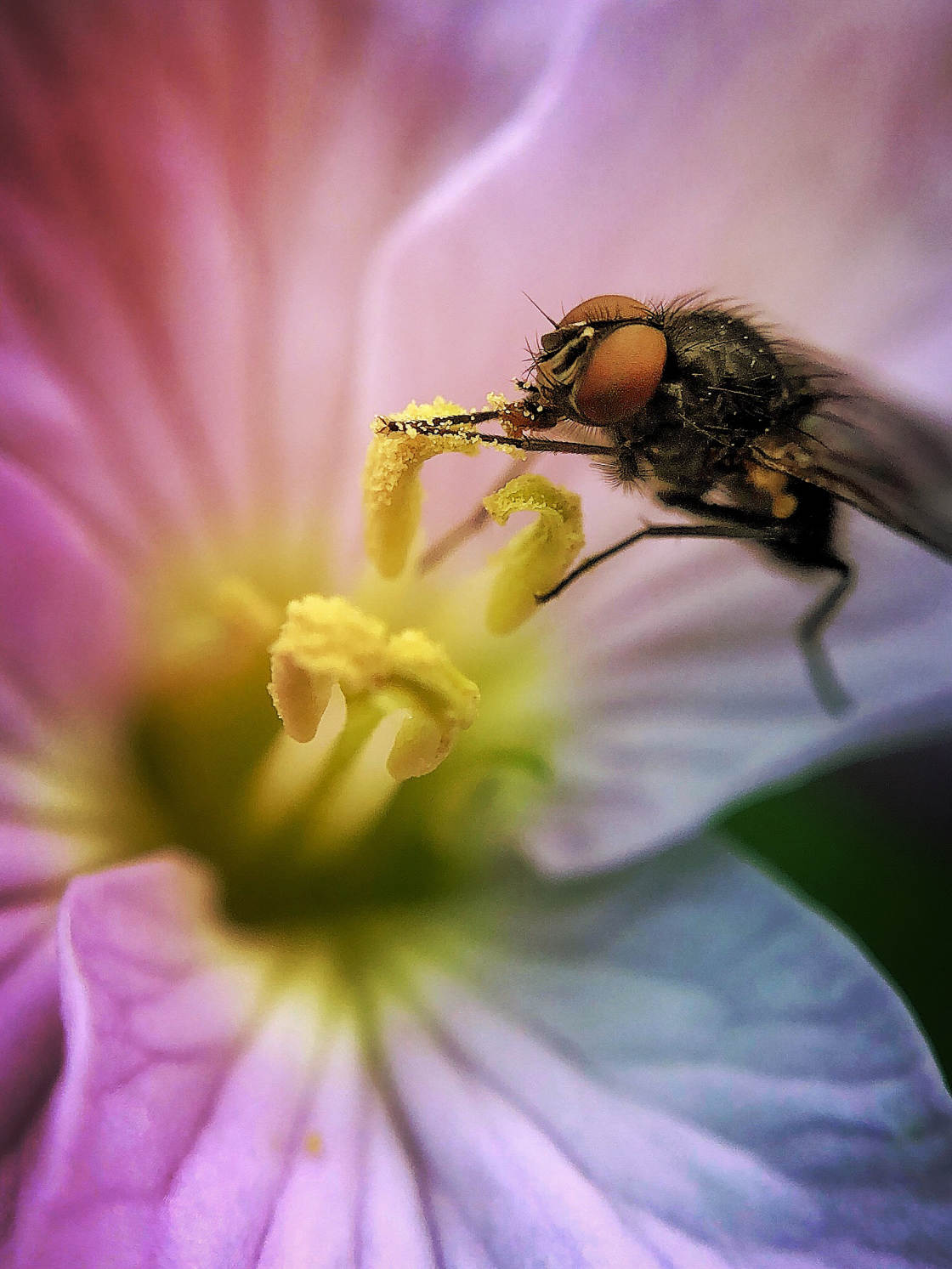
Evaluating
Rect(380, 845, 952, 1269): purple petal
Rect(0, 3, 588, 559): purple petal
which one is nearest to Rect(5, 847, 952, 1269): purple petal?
Rect(380, 845, 952, 1269): purple petal

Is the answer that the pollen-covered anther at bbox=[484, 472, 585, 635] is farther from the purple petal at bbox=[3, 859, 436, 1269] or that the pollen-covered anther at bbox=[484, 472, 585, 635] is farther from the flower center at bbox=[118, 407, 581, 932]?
the purple petal at bbox=[3, 859, 436, 1269]

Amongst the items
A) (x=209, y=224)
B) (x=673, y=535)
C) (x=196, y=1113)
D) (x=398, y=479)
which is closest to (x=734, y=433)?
(x=673, y=535)

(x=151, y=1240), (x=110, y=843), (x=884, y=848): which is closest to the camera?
(x=151, y=1240)

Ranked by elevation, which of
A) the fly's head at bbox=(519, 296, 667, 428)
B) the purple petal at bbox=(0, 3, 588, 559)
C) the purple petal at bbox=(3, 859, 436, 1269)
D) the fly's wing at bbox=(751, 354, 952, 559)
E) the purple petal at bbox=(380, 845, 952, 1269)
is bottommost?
the purple petal at bbox=(380, 845, 952, 1269)

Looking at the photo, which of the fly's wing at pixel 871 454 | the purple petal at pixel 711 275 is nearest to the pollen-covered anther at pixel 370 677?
the purple petal at pixel 711 275

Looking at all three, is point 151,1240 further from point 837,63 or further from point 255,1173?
point 837,63

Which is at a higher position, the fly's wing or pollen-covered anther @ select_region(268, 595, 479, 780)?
pollen-covered anther @ select_region(268, 595, 479, 780)

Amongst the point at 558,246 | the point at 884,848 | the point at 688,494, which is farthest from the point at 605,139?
the point at 884,848

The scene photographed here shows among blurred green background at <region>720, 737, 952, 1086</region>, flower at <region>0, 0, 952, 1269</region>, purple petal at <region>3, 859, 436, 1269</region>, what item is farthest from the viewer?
blurred green background at <region>720, 737, 952, 1086</region>
